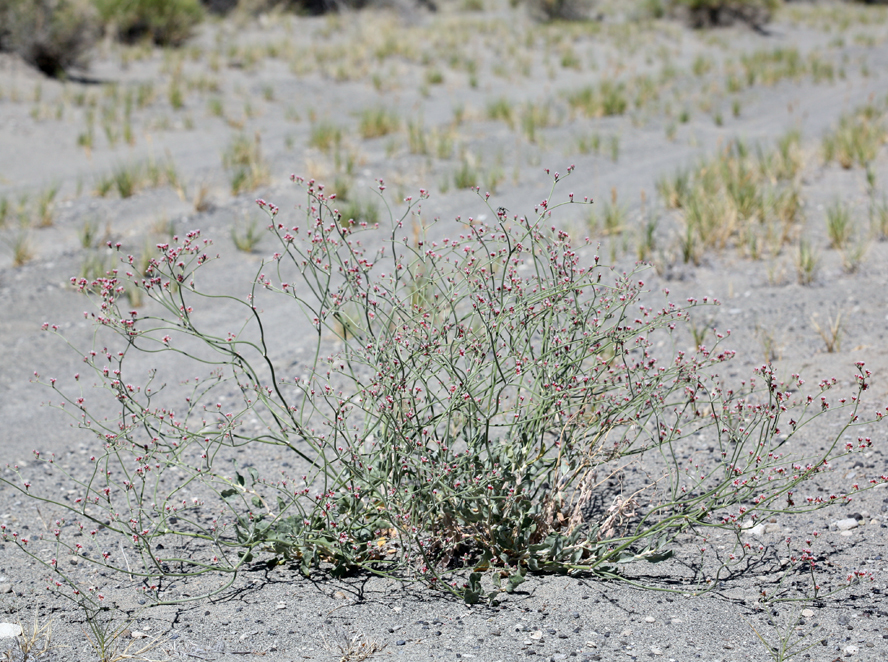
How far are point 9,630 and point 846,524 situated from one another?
2673mm

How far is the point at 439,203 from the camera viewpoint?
25.1 feet

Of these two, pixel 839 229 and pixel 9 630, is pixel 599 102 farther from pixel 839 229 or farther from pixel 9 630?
pixel 9 630

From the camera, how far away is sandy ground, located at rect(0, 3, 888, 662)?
2350mm

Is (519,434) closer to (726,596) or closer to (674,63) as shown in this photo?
(726,596)

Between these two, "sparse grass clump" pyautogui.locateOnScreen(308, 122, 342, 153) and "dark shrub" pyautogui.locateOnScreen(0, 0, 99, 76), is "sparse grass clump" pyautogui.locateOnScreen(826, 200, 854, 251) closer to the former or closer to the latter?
"sparse grass clump" pyautogui.locateOnScreen(308, 122, 342, 153)

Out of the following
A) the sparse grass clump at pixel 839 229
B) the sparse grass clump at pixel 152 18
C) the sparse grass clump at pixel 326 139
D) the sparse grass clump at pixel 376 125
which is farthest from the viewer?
the sparse grass clump at pixel 152 18

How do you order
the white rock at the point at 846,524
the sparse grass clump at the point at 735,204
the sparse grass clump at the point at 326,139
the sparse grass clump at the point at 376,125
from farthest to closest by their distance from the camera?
the sparse grass clump at the point at 376,125
the sparse grass clump at the point at 326,139
the sparse grass clump at the point at 735,204
the white rock at the point at 846,524

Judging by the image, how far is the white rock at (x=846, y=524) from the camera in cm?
280

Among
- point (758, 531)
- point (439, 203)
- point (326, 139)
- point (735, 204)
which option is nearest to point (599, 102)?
point (326, 139)

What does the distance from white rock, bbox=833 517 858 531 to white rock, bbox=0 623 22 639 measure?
2.62 metres

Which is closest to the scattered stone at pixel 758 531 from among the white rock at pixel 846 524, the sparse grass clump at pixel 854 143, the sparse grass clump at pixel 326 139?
the white rock at pixel 846 524

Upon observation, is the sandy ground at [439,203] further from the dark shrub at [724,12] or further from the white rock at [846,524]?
the dark shrub at [724,12]

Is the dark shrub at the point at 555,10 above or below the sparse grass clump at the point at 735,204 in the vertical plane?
above

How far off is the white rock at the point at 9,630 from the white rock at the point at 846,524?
2616mm
